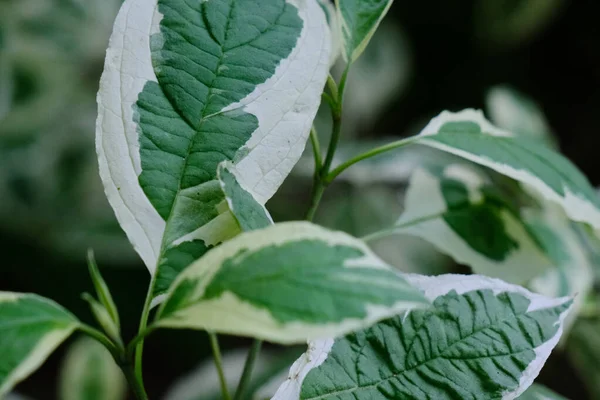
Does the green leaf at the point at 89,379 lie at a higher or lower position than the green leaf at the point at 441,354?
lower

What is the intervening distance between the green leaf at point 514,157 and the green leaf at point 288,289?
217 mm

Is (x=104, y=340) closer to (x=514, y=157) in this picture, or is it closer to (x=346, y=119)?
(x=514, y=157)

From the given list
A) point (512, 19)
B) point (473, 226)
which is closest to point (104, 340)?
point (473, 226)

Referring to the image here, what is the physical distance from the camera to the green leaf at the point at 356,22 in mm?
483

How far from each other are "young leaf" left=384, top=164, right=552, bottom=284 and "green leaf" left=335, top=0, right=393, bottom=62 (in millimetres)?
217

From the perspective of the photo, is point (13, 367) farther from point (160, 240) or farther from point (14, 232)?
point (14, 232)

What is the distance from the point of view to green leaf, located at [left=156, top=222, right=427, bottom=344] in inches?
11.5

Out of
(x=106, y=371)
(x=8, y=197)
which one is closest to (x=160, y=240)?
(x=106, y=371)

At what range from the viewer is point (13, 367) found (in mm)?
309

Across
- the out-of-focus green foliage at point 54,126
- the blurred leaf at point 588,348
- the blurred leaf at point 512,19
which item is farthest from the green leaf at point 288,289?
the blurred leaf at point 512,19

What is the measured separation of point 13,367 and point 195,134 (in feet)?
0.63

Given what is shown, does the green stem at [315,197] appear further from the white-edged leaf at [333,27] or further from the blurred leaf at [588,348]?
the blurred leaf at [588,348]

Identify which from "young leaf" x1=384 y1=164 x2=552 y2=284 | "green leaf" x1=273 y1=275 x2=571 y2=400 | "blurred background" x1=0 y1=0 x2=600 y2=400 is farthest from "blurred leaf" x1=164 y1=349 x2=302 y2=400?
"green leaf" x1=273 y1=275 x2=571 y2=400

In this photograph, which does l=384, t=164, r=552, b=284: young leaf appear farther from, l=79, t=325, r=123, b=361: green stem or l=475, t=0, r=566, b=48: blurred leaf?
l=475, t=0, r=566, b=48: blurred leaf
